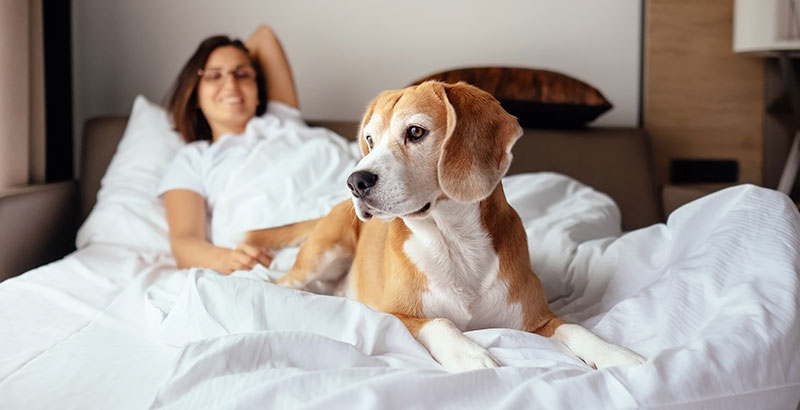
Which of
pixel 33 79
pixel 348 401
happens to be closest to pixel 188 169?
pixel 33 79

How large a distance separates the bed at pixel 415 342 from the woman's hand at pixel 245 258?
1.5 inches

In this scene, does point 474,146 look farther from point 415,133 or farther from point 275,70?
point 275,70

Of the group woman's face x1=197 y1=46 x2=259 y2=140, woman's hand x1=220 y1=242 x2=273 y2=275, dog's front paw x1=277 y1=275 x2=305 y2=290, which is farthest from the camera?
woman's face x1=197 y1=46 x2=259 y2=140

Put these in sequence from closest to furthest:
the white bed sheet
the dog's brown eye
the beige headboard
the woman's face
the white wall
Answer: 1. the white bed sheet
2. the dog's brown eye
3. the woman's face
4. the beige headboard
5. the white wall

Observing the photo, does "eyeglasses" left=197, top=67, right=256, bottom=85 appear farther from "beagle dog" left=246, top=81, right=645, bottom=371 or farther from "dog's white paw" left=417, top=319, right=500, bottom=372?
"dog's white paw" left=417, top=319, right=500, bottom=372

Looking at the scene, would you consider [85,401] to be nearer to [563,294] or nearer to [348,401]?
[348,401]

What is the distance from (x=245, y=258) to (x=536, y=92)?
127 centimetres

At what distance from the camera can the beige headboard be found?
2.48 m

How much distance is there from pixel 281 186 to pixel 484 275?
1032mm

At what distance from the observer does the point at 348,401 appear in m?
0.85

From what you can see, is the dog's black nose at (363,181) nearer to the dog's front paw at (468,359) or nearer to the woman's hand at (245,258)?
the dog's front paw at (468,359)

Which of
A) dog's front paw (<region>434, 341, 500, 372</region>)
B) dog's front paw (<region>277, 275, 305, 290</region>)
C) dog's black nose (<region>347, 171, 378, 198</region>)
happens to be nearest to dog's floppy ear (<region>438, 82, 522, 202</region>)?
dog's black nose (<region>347, 171, 378, 198</region>)

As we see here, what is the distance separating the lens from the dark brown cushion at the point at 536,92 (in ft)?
8.15

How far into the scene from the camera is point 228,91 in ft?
7.66
